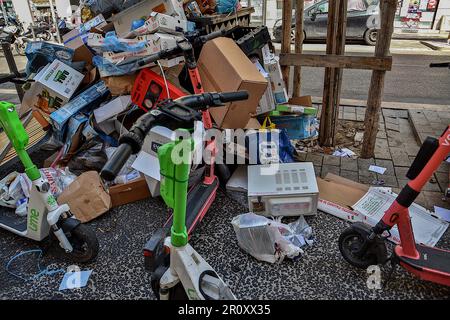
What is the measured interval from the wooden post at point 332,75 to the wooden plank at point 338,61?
0.21 m

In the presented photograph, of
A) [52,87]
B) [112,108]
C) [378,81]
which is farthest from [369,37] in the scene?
[52,87]

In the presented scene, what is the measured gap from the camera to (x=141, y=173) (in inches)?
108

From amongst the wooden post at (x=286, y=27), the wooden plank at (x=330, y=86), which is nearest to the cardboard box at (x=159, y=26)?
the wooden post at (x=286, y=27)

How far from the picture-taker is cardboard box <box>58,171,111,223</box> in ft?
8.50

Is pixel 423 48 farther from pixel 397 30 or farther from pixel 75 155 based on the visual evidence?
pixel 75 155

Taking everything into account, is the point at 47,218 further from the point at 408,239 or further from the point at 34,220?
the point at 408,239

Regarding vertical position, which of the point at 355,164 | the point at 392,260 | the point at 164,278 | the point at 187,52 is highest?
the point at 187,52

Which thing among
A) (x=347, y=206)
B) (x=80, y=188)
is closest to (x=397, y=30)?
(x=347, y=206)

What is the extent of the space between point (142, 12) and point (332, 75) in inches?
78.6

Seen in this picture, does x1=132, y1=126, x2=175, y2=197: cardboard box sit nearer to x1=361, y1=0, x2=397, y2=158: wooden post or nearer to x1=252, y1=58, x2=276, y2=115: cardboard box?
x1=252, y1=58, x2=276, y2=115: cardboard box

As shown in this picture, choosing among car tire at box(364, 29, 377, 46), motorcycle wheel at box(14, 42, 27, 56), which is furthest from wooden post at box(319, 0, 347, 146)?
motorcycle wheel at box(14, 42, 27, 56)

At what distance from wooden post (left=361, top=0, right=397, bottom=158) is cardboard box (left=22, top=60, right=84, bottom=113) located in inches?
113

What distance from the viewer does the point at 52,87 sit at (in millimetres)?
3275

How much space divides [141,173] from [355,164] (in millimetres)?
2052
